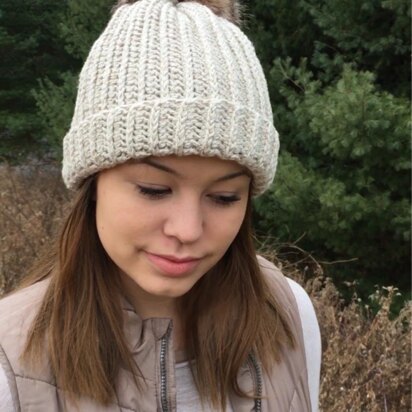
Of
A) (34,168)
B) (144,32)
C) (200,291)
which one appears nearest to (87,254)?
(200,291)

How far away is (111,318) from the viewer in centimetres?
136

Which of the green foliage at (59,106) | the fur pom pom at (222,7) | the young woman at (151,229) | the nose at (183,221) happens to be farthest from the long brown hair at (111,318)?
the green foliage at (59,106)

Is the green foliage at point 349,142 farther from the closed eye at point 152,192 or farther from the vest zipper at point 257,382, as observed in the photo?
the closed eye at point 152,192

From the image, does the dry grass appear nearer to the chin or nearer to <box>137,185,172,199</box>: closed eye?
the chin

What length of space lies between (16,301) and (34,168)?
648 cm

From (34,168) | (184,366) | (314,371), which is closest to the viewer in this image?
(184,366)

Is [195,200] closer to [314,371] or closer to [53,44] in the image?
[314,371]

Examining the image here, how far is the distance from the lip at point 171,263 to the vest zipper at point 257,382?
0.36 metres

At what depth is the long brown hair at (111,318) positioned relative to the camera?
129 centimetres

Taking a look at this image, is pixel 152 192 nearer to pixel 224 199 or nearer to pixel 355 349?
pixel 224 199

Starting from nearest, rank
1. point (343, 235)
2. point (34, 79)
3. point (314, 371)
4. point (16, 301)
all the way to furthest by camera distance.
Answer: point (16, 301)
point (314, 371)
point (343, 235)
point (34, 79)

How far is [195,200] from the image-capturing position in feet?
4.07

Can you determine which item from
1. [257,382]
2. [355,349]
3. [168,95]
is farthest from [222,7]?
[355,349]

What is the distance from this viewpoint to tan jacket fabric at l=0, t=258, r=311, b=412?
121 centimetres
